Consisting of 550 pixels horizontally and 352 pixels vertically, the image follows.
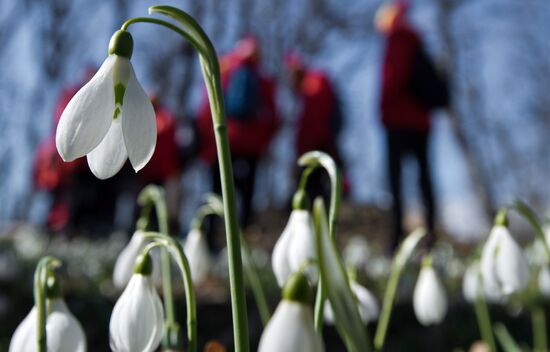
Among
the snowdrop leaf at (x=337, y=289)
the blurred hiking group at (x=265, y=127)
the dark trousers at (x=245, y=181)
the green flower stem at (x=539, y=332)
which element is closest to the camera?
the snowdrop leaf at (x=337, y=289)

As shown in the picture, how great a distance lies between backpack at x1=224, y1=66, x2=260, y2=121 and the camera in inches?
195

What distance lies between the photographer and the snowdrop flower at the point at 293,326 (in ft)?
2.00

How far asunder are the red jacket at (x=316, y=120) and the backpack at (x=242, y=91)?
38 cm

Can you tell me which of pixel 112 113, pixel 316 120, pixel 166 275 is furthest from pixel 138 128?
pixel 316 120

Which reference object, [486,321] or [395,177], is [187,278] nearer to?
[486,321]

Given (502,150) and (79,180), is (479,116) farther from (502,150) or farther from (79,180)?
(79,180)

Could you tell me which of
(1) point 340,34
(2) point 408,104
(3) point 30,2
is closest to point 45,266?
(2) point 408,104

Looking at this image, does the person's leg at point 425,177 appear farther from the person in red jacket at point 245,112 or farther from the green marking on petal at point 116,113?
the green marking on petal at point 116,113

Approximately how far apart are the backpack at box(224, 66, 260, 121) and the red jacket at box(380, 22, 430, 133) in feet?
3.19

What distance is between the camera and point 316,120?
16.6 ft

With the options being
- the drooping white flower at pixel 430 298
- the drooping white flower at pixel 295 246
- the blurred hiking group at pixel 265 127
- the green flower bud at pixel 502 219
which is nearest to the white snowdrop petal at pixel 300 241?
the drooping white flower at pixel 295 246

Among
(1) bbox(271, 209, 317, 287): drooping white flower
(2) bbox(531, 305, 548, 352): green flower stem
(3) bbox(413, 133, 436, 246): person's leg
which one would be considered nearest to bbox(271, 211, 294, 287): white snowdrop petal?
(1) bbox(271, 209, 317, 287): drooping white flower

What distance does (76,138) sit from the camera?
825mm

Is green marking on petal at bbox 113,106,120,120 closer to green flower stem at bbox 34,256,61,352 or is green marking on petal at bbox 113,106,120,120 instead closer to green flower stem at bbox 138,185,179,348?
green flower stem at bbox 34,256,61,352
